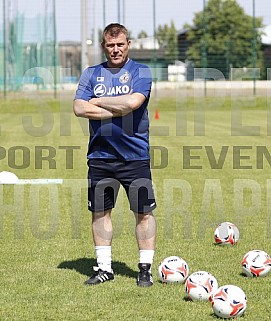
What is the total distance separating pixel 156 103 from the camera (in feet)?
130

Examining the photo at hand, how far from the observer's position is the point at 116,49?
710 centimetres

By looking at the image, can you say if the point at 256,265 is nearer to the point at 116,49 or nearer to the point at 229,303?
the point at 229,303

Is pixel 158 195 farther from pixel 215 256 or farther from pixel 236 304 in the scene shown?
pixel 236 304

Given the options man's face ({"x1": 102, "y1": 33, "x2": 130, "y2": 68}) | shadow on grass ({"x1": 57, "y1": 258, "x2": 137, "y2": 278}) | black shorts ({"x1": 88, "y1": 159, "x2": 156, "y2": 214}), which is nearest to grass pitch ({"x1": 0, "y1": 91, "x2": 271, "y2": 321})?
shadow on grass ({"x1": 57, "y1": 258, "x2": 137, "y2": 278})

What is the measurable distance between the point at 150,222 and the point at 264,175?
7.89 meters

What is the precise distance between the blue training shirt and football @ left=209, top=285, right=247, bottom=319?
1.63 meters

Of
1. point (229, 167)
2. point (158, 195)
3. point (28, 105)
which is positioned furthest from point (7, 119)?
point (158, 195)

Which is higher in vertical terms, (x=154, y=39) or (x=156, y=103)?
(x=154, y=39)

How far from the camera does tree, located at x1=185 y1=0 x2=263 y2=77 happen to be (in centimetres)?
4362

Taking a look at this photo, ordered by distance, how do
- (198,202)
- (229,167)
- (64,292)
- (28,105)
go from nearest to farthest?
1. (64,292)
2. (198,202)
3. (229,167)
4. (28,105)

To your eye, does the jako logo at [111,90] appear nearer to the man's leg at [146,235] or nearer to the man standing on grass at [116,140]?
the man standing on grass at [116,140]

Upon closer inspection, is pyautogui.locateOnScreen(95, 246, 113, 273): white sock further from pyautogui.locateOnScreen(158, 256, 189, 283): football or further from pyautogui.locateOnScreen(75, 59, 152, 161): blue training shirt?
pyautogui.locateOnScreen(75, 59, 152, 161): blue training shirt

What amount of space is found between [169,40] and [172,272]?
131 ft

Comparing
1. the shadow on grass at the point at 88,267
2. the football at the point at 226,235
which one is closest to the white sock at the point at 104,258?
the shadow on grass at the point at 88,267
